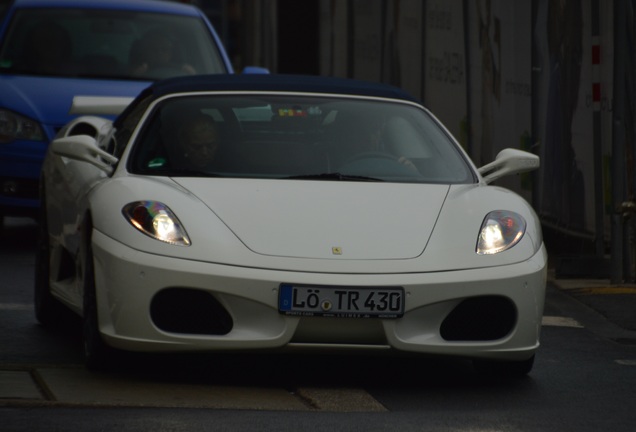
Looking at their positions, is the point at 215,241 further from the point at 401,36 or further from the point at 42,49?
the point at 401,36

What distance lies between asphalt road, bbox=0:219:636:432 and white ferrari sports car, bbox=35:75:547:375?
19cm

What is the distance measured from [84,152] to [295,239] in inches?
52.4

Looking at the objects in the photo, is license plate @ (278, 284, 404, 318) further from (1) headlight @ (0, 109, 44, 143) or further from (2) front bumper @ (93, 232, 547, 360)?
(1) headlight @ (0, 109, 44, 143)

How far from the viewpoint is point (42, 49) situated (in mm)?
13406

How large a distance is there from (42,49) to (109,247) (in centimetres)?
676

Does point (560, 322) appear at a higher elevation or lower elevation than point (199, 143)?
lower

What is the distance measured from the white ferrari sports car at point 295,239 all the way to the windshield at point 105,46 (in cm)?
539

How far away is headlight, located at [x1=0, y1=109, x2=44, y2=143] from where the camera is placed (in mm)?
12328

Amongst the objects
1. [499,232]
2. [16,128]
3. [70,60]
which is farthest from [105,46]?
[499,232]

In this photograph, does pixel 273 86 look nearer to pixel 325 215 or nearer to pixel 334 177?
pixel 334 177

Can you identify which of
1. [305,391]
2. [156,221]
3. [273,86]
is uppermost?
[273,86]

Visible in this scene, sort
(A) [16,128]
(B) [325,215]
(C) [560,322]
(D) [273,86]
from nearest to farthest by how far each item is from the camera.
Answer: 1. (B) [325,215]
2. (D) [273,86]
3. (C) [560,322]
4. (A) [16,128]

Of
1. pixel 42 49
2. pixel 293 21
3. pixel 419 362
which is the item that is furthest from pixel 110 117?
pixel 293 21

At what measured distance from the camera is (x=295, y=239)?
271 inches
